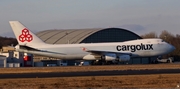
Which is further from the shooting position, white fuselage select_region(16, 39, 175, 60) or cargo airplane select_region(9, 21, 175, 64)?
white fuselage select_region(16, 39, 175, 60)

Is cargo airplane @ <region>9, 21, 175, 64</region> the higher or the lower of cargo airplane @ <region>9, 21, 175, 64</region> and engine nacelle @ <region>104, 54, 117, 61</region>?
the higher

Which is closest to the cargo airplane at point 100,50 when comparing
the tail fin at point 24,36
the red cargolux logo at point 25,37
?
the tail fin at point 24,36

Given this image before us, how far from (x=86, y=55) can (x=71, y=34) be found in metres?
39.1

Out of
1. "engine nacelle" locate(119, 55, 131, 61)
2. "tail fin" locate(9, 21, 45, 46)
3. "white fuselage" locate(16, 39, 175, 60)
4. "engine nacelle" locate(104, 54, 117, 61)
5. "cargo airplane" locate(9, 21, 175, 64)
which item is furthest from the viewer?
"tail fin" locate(9, 21, 45, 46)

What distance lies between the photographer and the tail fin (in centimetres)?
8044

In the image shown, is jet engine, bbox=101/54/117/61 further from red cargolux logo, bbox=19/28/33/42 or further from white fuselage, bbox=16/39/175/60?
red cargolux logo, bbox=19/28/33/42

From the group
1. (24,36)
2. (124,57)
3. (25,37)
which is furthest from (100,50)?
(24,36)

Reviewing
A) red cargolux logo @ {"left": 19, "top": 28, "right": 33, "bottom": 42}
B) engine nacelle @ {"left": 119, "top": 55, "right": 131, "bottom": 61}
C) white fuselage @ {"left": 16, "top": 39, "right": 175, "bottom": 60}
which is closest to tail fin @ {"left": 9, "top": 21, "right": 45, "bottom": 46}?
red cargolux logo @ {"left": 19, "top": 28, "right": 33, "bottom": 42}

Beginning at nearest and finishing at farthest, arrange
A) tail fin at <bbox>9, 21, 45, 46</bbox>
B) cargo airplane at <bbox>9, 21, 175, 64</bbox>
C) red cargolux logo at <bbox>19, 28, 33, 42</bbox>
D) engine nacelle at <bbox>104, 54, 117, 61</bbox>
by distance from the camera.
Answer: engine nacelle at <bbox>104, 54, 117, 61</bbox> → cargo airplane at <bbox>9, 21, 175, 64</bbox> → tail fin at <bbox>9, 21, 45, 46</bbox> → red cargolux logo at <bbox>19, 28, 33, 42</bbox>

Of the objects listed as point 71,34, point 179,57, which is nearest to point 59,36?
point 71,34

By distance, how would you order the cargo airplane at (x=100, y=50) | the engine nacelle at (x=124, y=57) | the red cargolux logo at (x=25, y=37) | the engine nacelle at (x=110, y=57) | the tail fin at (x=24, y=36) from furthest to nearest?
1. the red cargolux logo at (x=25, y=37)
2. the tail fin at (x=24, y=36)
3. the cargo airplane at (x=100, y=50)
4. the engine nacelle at (x=110, y=57)
5. the engine nacelle at (x=124, y=57)

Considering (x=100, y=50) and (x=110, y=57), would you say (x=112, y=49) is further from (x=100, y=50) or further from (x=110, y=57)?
(x=110, y=57)

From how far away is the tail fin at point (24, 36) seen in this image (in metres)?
80.4

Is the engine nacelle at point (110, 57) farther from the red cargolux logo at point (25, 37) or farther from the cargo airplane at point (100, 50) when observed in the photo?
the red cargolux logo at point (25, 37)
